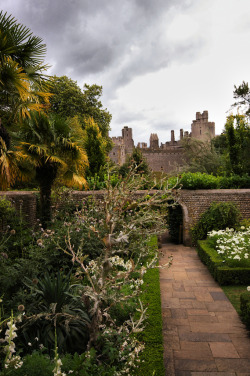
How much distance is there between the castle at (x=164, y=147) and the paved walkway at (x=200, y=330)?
3120 cm

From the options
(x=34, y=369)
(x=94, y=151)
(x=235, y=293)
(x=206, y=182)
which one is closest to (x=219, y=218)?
(x=206, y=182)

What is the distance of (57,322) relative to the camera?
3016 millimetres

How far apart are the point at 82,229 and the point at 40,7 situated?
188 inches

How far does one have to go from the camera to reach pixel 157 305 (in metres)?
4.05

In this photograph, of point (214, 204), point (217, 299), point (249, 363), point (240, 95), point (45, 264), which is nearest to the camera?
point (249, 363)

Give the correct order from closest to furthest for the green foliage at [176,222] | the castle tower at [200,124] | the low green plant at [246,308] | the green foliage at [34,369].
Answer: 1. the green foliage at [34,369]
2. the low green plant at [246,308]
3. the green foliage at [176,222]
4. the castle tower at [200,124]

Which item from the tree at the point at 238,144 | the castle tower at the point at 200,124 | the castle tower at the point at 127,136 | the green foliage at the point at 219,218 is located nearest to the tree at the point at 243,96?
the tree at the point at 238,144

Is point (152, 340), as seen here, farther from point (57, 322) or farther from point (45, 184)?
point (45, 184)

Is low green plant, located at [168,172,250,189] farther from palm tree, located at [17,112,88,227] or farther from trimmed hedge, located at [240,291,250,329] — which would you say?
trimmed hedge, located at [240,291,250,329]

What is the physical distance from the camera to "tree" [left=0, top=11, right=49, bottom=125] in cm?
545

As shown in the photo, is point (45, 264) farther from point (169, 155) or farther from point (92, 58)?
point (169, 155)

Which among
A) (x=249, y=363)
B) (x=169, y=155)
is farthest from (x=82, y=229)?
(x=169, y=155)

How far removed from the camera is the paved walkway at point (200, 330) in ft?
10.7

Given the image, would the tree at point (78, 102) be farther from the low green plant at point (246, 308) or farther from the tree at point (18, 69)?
the low green plant at point (246, 308)
